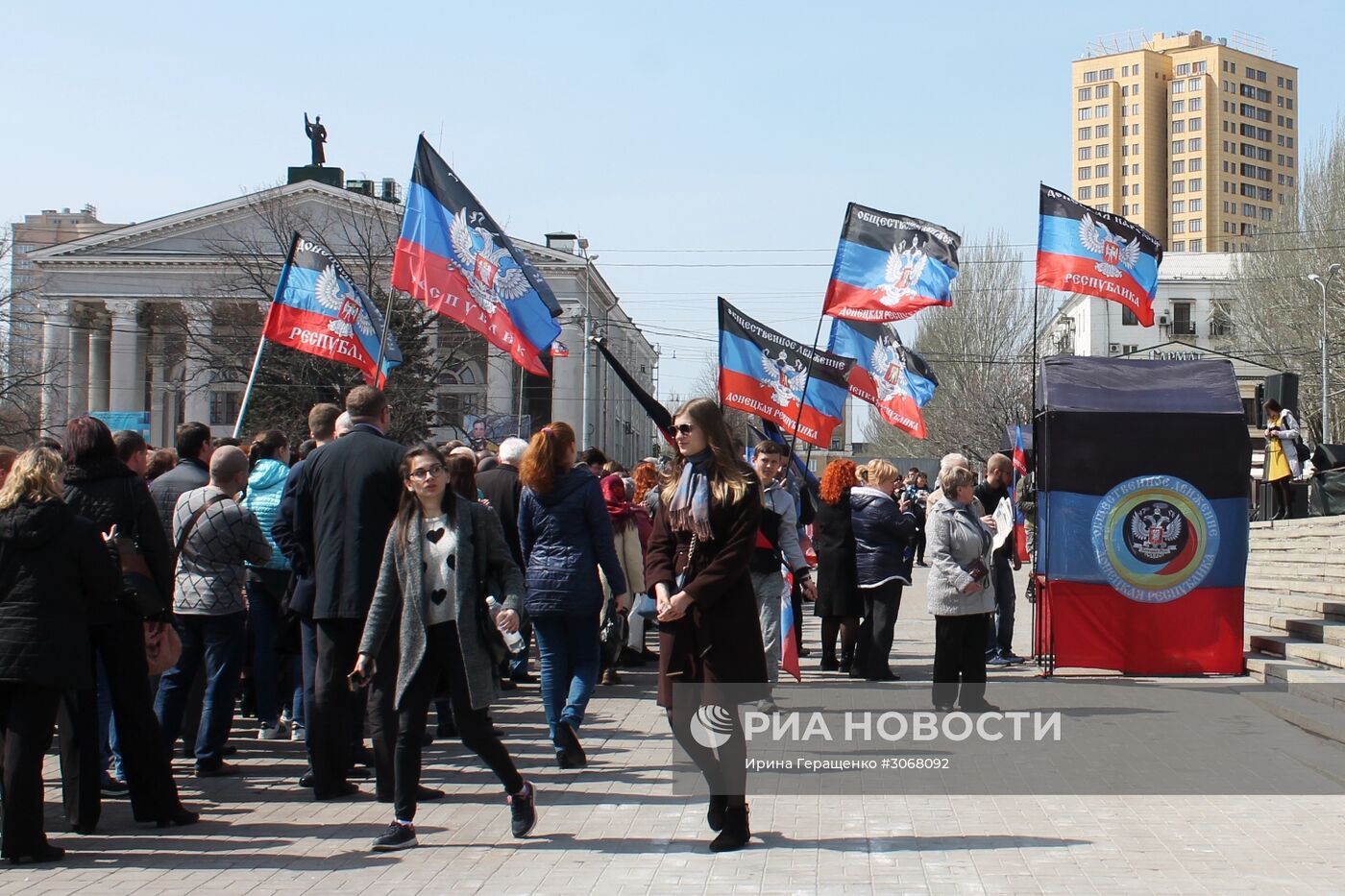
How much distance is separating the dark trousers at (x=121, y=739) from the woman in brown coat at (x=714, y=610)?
7.90ft

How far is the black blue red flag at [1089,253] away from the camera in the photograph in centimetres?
1552

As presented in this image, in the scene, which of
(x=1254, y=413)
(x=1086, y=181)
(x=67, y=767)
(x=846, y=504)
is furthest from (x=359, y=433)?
(x=1086, y=181)

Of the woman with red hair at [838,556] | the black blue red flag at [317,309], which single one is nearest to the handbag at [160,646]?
the woman with red hair at [838,556]

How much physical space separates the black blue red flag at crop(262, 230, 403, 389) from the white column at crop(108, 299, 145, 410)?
56493 millimetres

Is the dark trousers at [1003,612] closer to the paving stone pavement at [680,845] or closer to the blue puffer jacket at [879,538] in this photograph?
the blue puffer jacket at [879,538]

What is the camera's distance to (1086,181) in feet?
470

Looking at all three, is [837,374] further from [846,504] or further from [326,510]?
[326,510]

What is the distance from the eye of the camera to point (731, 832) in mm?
6207

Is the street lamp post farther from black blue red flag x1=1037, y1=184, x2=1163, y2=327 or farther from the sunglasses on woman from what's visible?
the sunglasses on woman

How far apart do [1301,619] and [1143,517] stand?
259cm

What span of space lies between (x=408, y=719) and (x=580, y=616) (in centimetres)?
223

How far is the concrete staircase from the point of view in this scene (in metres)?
10.2

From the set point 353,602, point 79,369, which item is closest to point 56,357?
point 79,369

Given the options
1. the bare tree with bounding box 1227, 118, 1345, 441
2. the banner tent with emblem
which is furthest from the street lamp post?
the banner tent with emblem
